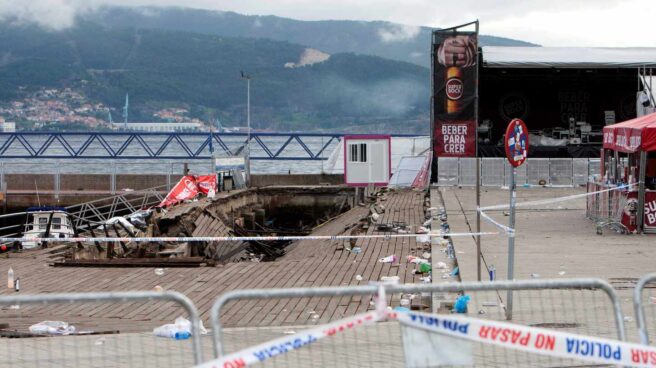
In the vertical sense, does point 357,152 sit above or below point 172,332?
above

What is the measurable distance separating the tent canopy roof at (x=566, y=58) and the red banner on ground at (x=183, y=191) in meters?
14.4

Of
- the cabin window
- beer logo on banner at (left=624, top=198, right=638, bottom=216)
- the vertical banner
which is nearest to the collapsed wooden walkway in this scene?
beer logo on banner at (left=624, top=198, right=638, bottom=216)

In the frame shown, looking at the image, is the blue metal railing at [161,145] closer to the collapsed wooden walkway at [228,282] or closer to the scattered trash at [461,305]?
the collapsed wooden walkway at [228,282]

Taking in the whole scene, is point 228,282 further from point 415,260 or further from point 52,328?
point 52,328

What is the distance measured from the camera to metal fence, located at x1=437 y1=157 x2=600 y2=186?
35.3m

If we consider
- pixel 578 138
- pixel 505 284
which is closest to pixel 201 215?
pixel 505 284

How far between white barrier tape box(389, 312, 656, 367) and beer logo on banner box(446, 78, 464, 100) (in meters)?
30.8

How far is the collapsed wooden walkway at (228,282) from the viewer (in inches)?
469

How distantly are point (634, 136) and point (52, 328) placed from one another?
12.7 meters

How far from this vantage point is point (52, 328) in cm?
1091

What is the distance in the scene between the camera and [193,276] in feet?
53.1

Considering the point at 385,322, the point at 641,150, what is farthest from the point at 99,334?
the point at 641,150

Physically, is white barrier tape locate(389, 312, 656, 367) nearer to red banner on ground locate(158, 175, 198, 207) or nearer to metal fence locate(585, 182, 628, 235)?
metal fence locate(585, 182, 628, 235)

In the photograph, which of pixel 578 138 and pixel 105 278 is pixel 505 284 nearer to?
pixel 105 278
